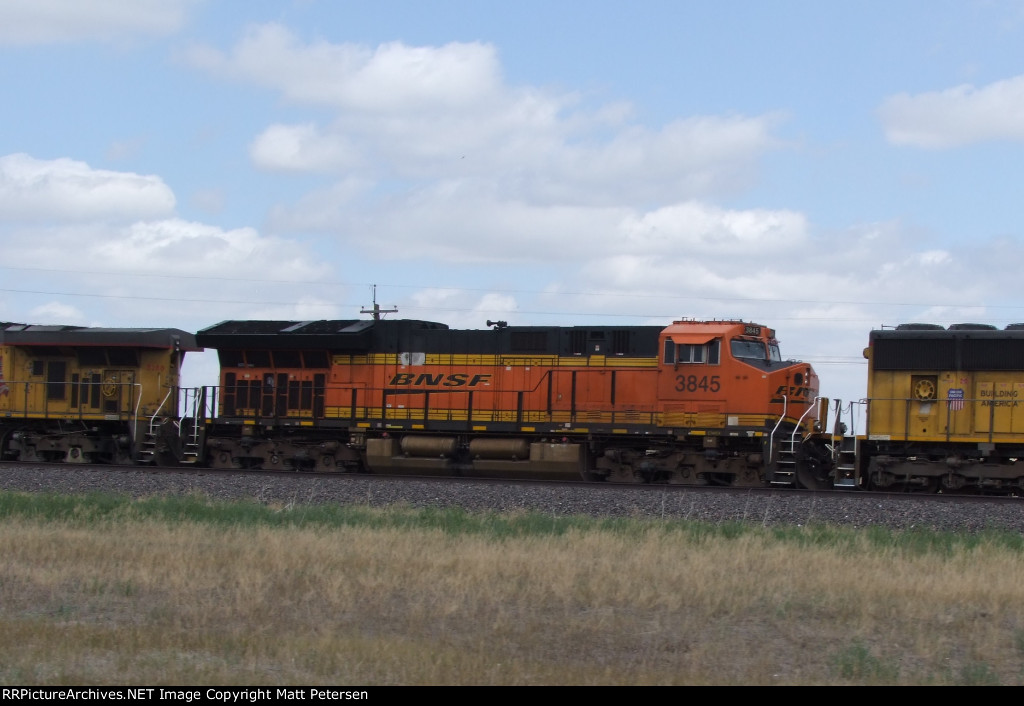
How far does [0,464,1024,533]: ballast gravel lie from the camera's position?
14656 millimetres

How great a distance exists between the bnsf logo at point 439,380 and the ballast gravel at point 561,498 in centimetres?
333

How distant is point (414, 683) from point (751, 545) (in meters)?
6.07

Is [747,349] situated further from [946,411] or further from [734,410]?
[946,411]

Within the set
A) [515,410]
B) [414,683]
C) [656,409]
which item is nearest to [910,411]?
[656,409]

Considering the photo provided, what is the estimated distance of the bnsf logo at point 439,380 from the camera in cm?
2292

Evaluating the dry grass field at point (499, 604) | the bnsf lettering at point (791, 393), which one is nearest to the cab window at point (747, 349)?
the bnsf lettering at point (791, 393)

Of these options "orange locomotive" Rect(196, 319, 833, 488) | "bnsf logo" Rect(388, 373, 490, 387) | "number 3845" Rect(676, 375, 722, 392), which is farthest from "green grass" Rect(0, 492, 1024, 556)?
"bnsf logo" Rect(388, 373, 490, 387)

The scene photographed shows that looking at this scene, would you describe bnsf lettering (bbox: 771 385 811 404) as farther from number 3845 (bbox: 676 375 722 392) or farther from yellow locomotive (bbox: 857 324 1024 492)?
yellow locomotive (bbox: 857 324 1024 492)

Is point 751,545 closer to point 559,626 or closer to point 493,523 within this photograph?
point 493,523

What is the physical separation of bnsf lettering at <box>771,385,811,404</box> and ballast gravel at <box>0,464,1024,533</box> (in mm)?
3289

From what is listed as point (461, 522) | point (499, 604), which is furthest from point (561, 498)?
point (499, 604)

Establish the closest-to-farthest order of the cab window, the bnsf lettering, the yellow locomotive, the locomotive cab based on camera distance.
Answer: the yellow locomotive < the locomotive cab < the bnsf lettering < the cab window

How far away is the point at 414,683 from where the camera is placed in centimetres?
667

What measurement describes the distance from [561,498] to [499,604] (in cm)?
748
